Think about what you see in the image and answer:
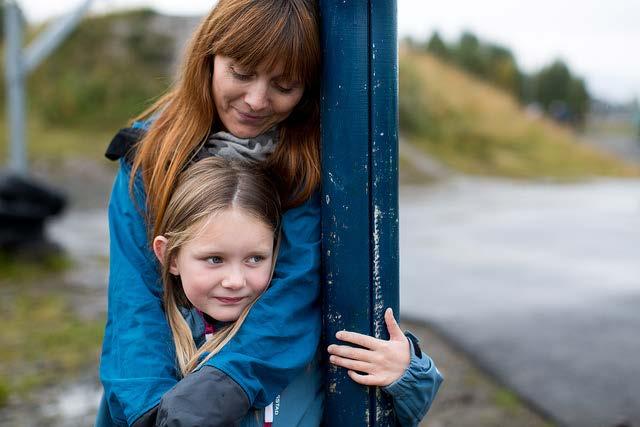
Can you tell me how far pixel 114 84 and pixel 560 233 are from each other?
10601 mm

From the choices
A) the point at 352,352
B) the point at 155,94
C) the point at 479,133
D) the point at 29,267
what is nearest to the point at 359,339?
the point at 352,352

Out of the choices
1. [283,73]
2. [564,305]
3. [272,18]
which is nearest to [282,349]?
[283,73]

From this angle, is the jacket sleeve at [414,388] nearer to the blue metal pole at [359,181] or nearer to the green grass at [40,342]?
the blue metal pole at [359,181]

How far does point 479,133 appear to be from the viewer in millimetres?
20094

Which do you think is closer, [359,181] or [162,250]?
[359,181]

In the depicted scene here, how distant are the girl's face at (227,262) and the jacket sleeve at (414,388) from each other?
338 millimetres

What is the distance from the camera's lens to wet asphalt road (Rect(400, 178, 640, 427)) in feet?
11.6

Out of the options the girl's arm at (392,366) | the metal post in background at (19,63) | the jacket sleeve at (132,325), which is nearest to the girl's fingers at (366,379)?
the girl's arm at (392,366)

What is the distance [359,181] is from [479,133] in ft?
62.8

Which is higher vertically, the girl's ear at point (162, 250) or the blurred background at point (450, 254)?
the girl's ear at point (162, 250)

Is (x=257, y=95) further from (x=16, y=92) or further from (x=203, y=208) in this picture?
(x=16, y=92)

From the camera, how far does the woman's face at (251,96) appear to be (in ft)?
5.15

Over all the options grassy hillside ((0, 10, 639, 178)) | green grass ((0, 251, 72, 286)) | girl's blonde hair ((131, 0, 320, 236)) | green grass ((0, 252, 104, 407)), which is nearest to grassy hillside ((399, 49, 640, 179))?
grassy hillside ((0, 10, 639, 178))

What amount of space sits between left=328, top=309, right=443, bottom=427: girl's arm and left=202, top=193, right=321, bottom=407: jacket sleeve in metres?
0.08
